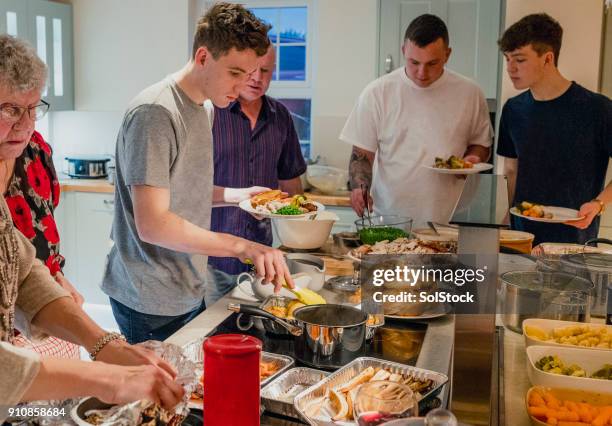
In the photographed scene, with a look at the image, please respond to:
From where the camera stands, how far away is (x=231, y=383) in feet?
3.67

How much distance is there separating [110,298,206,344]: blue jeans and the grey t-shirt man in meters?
0.03

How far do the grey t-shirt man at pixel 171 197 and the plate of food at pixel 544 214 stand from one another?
126cm

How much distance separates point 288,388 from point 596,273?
3.10 feet

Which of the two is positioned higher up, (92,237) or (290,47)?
(290,47)

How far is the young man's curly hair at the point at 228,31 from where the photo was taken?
1.96 metres

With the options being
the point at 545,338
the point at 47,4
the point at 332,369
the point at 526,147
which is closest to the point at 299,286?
the point at 332,369

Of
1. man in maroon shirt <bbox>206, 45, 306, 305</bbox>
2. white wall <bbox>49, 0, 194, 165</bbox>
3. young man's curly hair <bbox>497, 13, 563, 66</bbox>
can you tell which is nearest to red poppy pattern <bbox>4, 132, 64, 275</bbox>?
man in maroon shirt <bbox>206, 45, 306, 305</bbox>

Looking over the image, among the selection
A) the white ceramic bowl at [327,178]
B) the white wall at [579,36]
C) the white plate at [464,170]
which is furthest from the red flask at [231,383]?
the white ceramic bowl at [327,178]

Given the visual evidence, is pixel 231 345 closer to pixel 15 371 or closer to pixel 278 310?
pixel 15 371

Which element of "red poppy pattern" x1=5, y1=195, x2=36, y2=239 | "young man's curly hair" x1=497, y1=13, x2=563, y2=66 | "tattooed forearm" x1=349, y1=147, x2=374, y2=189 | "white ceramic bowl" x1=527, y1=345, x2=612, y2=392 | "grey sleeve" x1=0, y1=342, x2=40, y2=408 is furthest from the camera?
"tattooed forearm" x1=349, y1=147, x2=374, y2=189

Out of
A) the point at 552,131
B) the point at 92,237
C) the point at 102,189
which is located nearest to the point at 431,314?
the point at 552,131

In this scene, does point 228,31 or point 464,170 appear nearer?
point 228,31

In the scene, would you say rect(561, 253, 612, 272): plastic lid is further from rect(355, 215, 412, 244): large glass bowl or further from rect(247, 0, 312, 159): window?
rect(247, 0, 312, 159): window

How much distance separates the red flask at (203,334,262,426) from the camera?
1.11 metres
